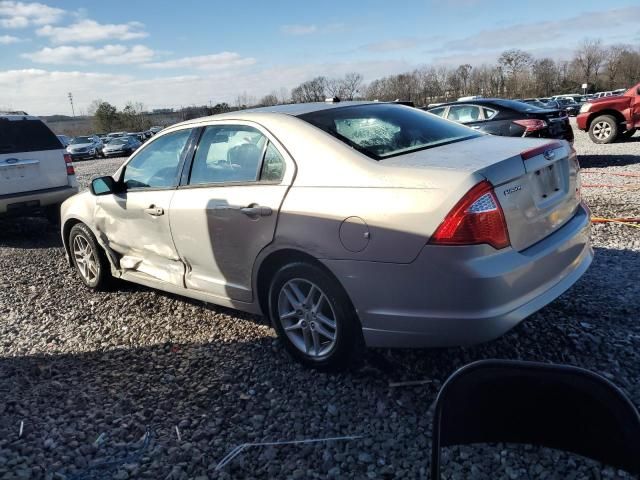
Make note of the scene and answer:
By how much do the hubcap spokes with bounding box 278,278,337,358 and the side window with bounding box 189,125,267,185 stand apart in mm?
762

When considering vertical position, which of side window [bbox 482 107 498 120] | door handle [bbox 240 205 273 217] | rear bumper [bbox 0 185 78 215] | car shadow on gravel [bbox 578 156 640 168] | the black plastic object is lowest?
car shadow on gravel [bbox 578 156 640 168]

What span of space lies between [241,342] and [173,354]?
1.56ft

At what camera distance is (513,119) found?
990 cm

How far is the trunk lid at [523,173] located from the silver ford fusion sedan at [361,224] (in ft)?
0.03

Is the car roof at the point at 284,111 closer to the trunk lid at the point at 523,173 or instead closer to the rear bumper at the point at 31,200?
the trunk lid at the point at 523,173

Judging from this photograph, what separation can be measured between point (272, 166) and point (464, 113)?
8.48 meters

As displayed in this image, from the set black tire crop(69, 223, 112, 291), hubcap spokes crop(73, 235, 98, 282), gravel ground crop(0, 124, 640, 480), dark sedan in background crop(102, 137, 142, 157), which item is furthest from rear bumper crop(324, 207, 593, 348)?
dark sedan in background crop(102, 137, 142, 157)

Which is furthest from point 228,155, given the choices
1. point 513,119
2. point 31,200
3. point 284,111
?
point 513,119

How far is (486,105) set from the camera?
10477 mm

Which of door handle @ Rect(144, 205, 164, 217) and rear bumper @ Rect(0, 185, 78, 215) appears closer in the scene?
door handle @ Rect(144, 205, 164, 217)

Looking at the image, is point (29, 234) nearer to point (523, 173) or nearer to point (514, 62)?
point (523, 173)

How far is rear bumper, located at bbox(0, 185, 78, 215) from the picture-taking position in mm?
7434

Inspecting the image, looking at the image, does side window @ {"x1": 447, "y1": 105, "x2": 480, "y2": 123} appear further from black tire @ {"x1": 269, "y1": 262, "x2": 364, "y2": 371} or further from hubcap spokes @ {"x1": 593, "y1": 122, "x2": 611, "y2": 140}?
black tire @ {"x1": 269, "y1": 262, "x2": 364, "y2": 371}

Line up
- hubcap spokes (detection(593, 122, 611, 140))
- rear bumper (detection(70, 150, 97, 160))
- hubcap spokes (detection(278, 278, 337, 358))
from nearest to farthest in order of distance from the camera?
1. hubcap spokes (detection(278, 278, 337, 358))
2. hubcap spokes (detection(593, 122, 611, 140))
3. rear bumper (detection(70, 150, 97, 160))
